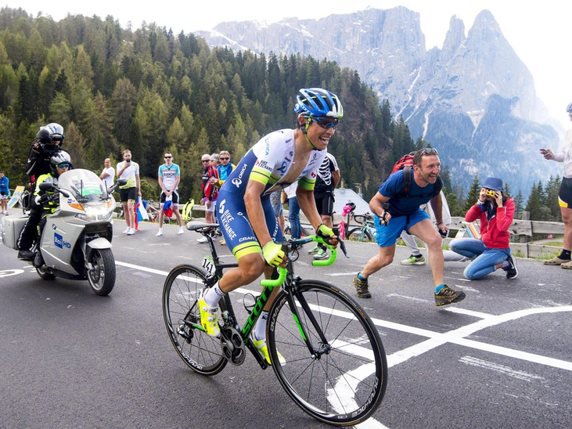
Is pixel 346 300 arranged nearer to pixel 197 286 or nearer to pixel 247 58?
pixel 197 286

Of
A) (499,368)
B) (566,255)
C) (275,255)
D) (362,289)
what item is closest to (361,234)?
(566,255)

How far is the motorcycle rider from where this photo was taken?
6430 millimetres

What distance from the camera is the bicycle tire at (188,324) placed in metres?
3.66

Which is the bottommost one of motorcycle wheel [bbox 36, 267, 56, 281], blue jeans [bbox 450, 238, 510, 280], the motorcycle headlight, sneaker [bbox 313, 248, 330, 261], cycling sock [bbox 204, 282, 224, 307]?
sneaker [bbox 313, 248, 330, 261]

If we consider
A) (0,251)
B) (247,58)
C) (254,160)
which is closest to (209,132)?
(247,58)

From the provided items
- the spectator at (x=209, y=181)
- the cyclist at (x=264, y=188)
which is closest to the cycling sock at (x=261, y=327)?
the cyclist at (x=264, y=188)

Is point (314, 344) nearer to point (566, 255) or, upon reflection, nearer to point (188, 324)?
point (188, 324)

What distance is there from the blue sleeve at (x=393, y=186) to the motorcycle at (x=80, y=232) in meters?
3.39

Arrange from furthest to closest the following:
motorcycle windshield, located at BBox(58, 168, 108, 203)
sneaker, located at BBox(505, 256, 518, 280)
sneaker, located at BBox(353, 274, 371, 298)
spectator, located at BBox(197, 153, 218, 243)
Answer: spectator, located at BBox(197, 153, 218, 243) < sneaker, located at BBox(505, 256, 518, 280) < motorcycle windshield, located at BBox(58, 168, 108, 203) < sneaker, located at BBox(353, 274, 371, 298)

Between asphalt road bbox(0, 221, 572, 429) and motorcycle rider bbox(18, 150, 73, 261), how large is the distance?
22.9 inches

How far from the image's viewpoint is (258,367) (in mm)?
3844

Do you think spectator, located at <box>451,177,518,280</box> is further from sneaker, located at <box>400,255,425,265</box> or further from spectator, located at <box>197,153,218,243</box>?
spectator, located at <box>197,153,218,243</box>

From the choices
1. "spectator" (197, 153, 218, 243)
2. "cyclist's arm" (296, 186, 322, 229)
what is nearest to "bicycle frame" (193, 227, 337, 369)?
"cyclist's arm" (296, 186, 322, 229)

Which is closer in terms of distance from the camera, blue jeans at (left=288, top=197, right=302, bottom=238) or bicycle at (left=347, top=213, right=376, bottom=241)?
blue jeans at (left=288, top=197, right=302, bottom=238)
